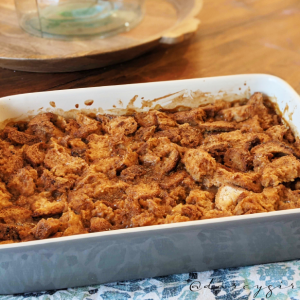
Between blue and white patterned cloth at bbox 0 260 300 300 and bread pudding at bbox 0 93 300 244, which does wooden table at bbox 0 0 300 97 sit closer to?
bread pudding at bbox 0 93 300 244

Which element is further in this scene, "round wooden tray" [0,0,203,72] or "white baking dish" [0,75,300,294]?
"round wooden tray" [0,0,203,72]

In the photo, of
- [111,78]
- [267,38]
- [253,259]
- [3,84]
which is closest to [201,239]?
[253,259]

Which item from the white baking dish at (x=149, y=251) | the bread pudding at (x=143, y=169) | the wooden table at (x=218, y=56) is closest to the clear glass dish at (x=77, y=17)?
the wooden table at (x=218, y=56)

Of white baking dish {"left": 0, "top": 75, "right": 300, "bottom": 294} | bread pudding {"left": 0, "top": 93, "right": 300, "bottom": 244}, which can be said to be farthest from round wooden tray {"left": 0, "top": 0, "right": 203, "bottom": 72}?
white baking dish {"left": 0, "top": 75, "right": 300, "bottom": 294}

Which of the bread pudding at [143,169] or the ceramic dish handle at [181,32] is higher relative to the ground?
the ceramic dish handle at [181,32]

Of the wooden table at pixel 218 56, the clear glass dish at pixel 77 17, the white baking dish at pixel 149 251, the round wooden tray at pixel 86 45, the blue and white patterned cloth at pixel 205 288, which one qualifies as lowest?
the blue and white patterned cloth at pixel 205 288

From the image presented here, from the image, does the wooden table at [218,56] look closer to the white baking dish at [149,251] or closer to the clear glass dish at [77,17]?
the clear glass dish at [77,17]
